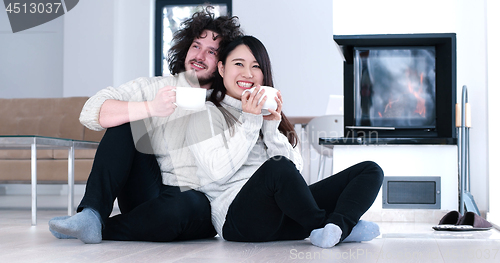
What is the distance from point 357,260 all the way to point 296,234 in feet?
1.20

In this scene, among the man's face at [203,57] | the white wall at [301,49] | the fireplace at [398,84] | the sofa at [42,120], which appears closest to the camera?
the man's face at [203,57]

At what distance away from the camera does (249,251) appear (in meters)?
1.35

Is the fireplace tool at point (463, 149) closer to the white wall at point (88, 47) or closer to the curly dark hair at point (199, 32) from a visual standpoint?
the curly dark hair at point (199, 32)

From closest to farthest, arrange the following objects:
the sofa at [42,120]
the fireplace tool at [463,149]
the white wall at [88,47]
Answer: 1. the fireplace tool at [463,149]
2. the sofa at [42,120]
3. the white wall at [88,47]

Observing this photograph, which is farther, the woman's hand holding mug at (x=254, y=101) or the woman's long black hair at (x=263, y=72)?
the woman's long black hair at (x=263, y=72)

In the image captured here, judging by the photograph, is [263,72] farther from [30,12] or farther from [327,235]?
[30,12]

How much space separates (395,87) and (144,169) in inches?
69.3

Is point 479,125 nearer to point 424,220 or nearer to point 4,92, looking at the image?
point 424,220

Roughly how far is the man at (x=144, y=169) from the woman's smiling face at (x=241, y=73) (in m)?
0.12

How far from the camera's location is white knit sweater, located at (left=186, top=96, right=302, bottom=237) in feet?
4.68

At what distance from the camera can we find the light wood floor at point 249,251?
1.24 metres

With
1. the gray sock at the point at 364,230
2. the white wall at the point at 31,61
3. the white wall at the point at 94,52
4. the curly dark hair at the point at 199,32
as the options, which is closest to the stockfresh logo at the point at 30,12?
the white wall at the point at 31,61

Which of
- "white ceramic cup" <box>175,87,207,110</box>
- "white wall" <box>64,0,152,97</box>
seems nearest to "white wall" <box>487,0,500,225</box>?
"white ceramic cup" <box>175,87,207,110</box>

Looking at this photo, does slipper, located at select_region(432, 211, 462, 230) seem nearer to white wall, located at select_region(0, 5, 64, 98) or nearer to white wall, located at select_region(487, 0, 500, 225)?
white wall, located at select_region(487, 0, 500, 225)
